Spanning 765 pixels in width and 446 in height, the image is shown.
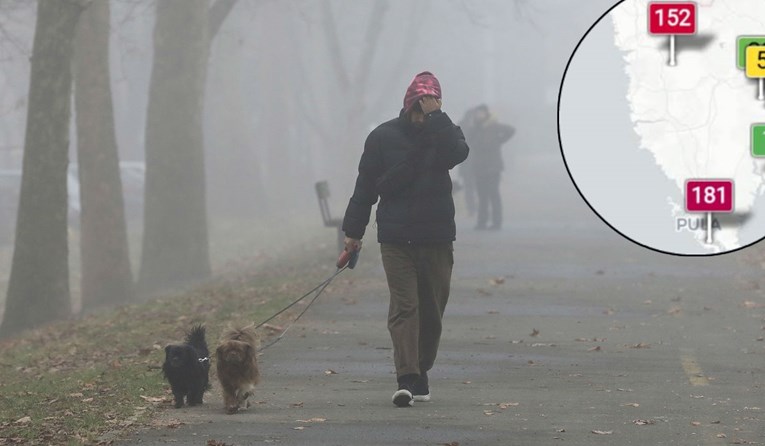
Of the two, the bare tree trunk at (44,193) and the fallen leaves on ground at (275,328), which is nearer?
the fallen leaves on ground at (275,328)

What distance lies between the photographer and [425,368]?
9883 mm

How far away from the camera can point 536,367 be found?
38.8ft

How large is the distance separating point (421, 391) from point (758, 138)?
2623mm

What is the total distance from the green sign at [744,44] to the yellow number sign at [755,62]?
21 mm

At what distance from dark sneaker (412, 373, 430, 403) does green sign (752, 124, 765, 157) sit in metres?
2.51

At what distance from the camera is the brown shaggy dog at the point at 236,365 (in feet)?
30.0

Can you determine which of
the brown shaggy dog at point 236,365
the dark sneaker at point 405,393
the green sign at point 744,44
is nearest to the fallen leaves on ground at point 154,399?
the brown shaggy dog at point 236,365

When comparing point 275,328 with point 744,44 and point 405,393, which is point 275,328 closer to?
point 405,393

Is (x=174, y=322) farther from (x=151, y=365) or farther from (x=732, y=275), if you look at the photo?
(x=732, y=275)

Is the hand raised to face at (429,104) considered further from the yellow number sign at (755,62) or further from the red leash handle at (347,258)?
the yellow number sign at (755,62)

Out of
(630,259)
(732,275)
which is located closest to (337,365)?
(732,275)

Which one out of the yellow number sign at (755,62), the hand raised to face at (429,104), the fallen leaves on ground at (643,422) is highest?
the yellow number sign at (755,62)

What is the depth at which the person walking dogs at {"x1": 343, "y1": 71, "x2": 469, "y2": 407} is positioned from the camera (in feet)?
31.4

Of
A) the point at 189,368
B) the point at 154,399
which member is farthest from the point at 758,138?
the point at 154,399
